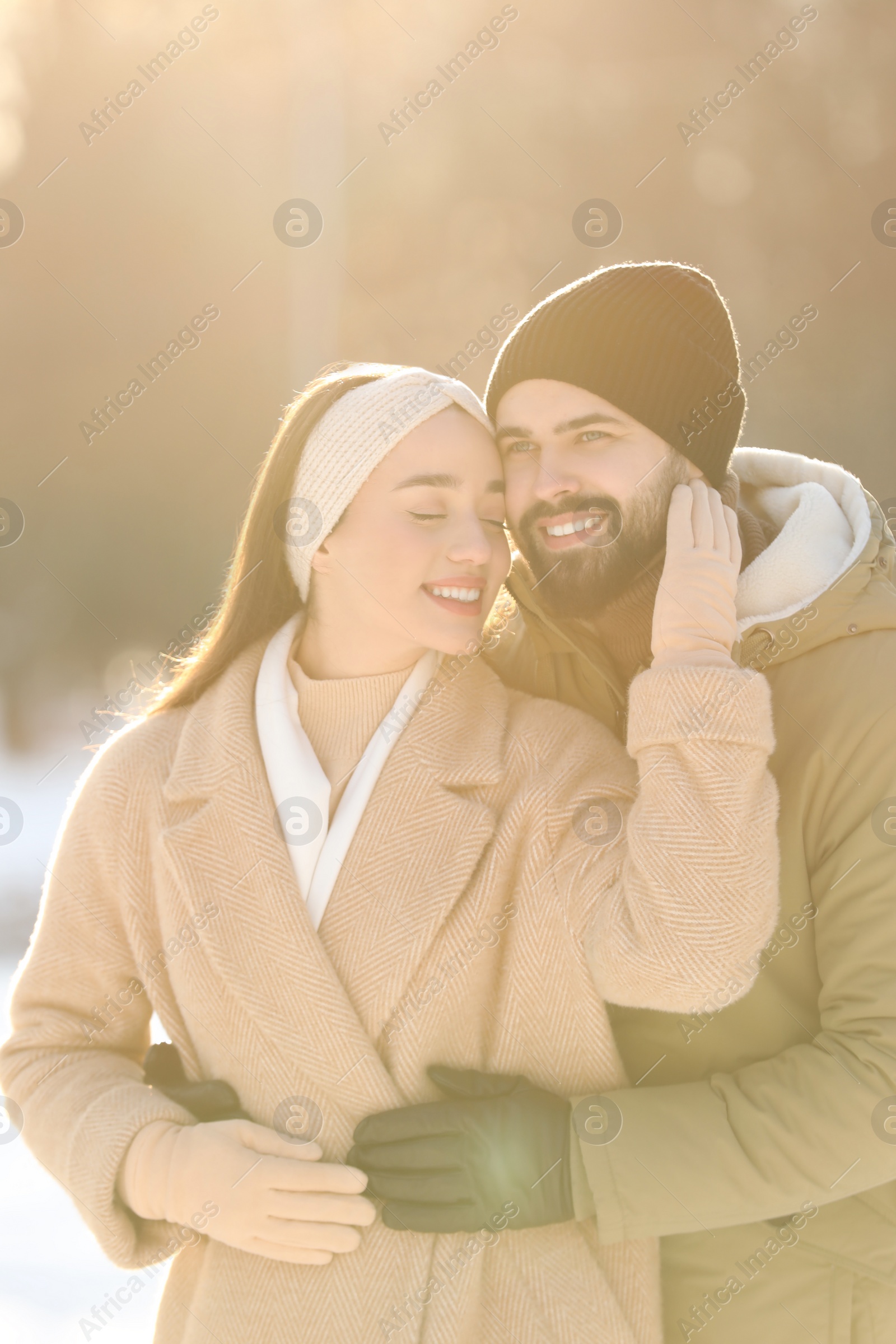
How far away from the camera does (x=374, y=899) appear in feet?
5.26

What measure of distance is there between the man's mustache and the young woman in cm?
10

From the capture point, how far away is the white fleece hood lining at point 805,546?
1.66 meters

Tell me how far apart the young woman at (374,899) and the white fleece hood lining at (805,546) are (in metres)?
0.09

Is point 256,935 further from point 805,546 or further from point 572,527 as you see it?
point 805,546

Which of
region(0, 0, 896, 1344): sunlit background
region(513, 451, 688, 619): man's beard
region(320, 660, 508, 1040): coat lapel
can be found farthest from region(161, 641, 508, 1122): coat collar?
region(0, 0, 896, 1344): sunlit background

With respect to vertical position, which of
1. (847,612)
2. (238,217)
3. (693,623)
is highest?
(238,217)

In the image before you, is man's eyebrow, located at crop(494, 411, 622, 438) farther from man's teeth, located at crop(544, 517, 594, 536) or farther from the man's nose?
man's teeth, located at crop(544, 517, 594, 536)

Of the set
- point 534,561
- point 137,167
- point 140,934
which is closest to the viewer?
point 140,934

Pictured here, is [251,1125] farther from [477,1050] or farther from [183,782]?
[183,782]

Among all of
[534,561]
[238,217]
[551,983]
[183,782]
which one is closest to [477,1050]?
[551,983]

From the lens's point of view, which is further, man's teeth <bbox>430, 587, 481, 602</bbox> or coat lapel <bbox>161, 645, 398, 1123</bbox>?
man's teeth <bbox>430, 587, 481, 602</bbox>

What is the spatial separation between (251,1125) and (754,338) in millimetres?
7052

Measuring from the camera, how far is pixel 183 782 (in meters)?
1.75

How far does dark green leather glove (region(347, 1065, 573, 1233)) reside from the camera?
56.9 inches
